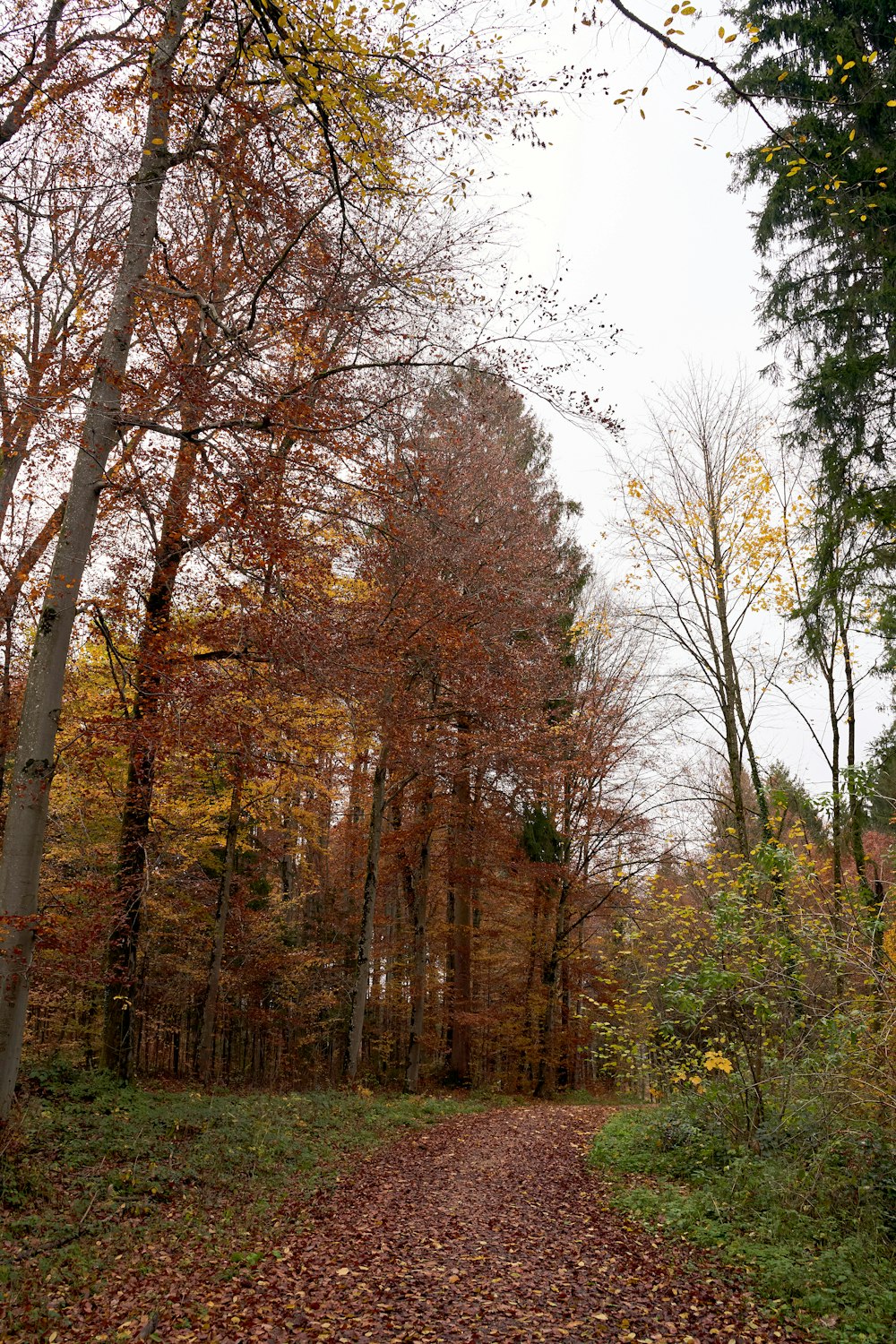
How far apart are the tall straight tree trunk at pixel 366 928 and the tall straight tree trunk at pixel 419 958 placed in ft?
5.36

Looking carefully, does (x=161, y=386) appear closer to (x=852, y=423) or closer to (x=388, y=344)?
(x=388, y=344)

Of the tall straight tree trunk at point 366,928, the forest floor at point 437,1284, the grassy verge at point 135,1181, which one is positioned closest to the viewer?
the forest floor at point 437,1284

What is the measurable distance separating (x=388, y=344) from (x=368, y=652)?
A: 3.54 m

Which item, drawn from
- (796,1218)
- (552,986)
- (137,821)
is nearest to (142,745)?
(137,821)

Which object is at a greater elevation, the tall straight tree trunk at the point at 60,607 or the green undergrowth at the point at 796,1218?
the tall straight tree trunk at the point at 60,607

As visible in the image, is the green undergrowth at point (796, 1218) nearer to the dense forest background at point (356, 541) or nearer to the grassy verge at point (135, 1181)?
the dense forest background at point (356, 541)

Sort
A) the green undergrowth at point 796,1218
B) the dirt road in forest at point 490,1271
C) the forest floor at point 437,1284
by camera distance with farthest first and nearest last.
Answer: the green undergrowth at point 796,1218
the dirt road in forest at point 490,1271
the forest floor at point 437,1284

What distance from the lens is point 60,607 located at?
6195 mm

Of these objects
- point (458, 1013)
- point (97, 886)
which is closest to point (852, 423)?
point (97, 886)

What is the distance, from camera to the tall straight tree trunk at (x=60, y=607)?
5.87m

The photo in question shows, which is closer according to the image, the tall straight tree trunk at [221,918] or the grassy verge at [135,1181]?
the grassy verge at [135,1181]

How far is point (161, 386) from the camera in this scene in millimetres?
6652

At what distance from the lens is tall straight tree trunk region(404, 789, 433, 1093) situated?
1482cm

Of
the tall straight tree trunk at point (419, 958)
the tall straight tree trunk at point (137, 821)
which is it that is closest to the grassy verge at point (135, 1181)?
the tall straight tree trunk at point (137, 821)
